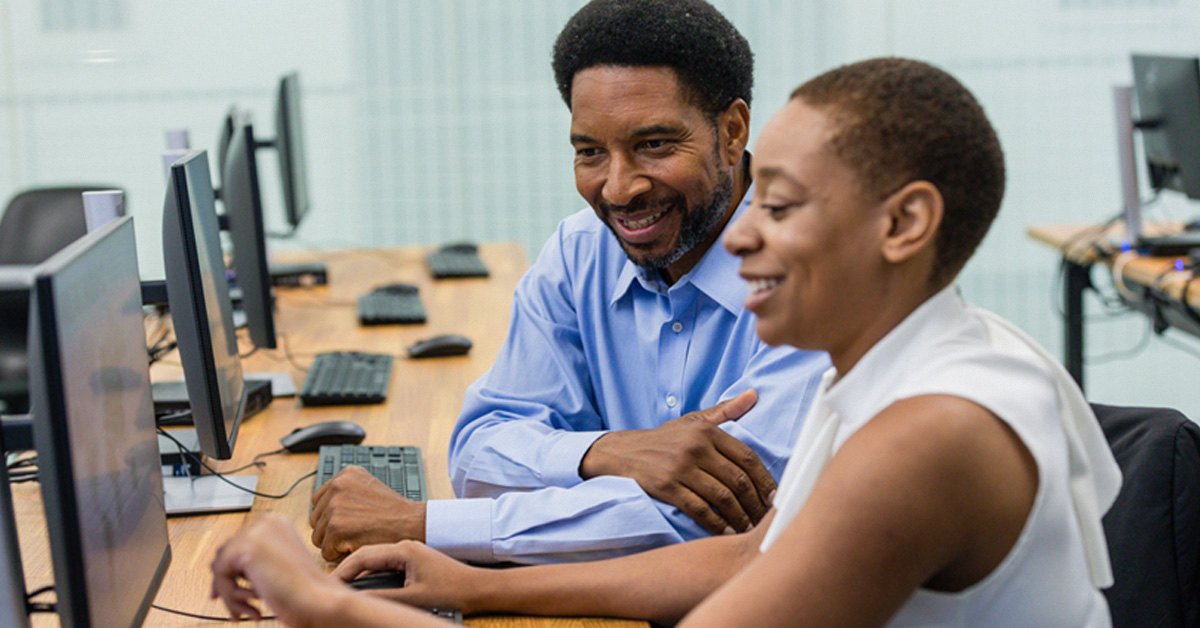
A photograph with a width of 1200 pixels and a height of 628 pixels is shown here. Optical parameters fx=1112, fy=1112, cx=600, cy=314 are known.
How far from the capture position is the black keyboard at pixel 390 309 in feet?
9.09

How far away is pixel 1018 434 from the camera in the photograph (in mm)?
784

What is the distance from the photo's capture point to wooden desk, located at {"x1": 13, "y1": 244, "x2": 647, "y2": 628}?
1.35 metres

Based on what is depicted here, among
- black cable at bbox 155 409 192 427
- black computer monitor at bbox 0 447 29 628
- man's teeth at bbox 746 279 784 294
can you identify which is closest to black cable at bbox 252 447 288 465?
black cable at bbox 155 409 192 427

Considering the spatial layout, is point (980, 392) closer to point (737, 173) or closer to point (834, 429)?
point (834, 429)

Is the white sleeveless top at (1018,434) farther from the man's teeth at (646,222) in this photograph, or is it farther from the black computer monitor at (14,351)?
the black computer monitor at (14,351)

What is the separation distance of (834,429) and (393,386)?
1432 millimetres

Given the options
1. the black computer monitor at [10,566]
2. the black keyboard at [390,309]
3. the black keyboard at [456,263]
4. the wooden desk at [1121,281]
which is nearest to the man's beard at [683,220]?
the black computer monitor at [10,566]

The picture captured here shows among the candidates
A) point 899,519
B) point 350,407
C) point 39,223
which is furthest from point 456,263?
point 899,519

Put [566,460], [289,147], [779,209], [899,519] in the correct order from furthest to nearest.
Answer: [289,147], [566,460], [779,209], [899,519]

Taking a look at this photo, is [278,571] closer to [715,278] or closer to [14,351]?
[715,278]

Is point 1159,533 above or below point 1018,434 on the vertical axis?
below

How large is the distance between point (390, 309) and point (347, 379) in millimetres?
666

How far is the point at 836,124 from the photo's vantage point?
0.85m

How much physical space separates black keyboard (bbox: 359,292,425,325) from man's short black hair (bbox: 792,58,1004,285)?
6.63ft
